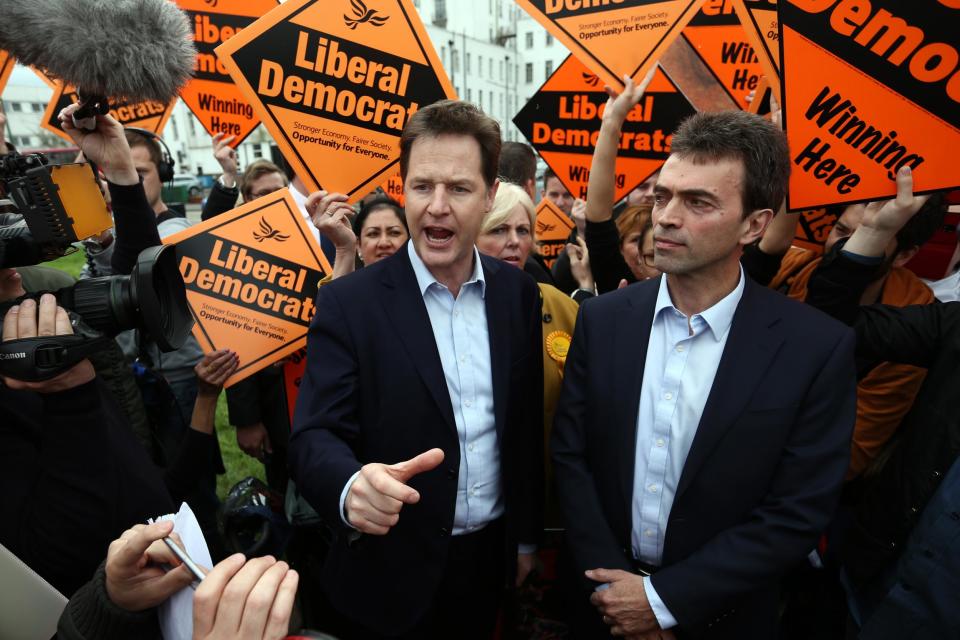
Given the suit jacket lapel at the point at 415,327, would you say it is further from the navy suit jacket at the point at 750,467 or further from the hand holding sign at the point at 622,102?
the hand holding sign at the point at 622,102

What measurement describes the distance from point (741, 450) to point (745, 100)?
7.57 ft

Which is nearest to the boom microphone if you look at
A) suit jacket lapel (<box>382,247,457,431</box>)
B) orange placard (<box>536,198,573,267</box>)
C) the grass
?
suit jacket lapel (<box>382,247,457,431</box>)

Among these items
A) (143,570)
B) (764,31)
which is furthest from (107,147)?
(764,31)

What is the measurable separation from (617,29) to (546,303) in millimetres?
1290

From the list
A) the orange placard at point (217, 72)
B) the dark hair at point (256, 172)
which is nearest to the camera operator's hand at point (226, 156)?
the orange placard at point (217, 72)

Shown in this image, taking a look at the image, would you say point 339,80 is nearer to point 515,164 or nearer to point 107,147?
point 107,147

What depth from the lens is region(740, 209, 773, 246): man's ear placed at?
Result: 1760mm

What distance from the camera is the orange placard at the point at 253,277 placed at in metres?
2.57

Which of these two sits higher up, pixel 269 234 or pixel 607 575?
pixel 269 234

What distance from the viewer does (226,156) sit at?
3.74m

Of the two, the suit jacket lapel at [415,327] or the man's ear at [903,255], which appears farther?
the man's ear at [903,255]

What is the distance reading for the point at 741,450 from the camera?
5.34 feet

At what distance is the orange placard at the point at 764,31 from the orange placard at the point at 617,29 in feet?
0.74

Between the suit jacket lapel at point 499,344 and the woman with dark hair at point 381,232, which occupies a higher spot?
the woman with dark hair at point 381,232
